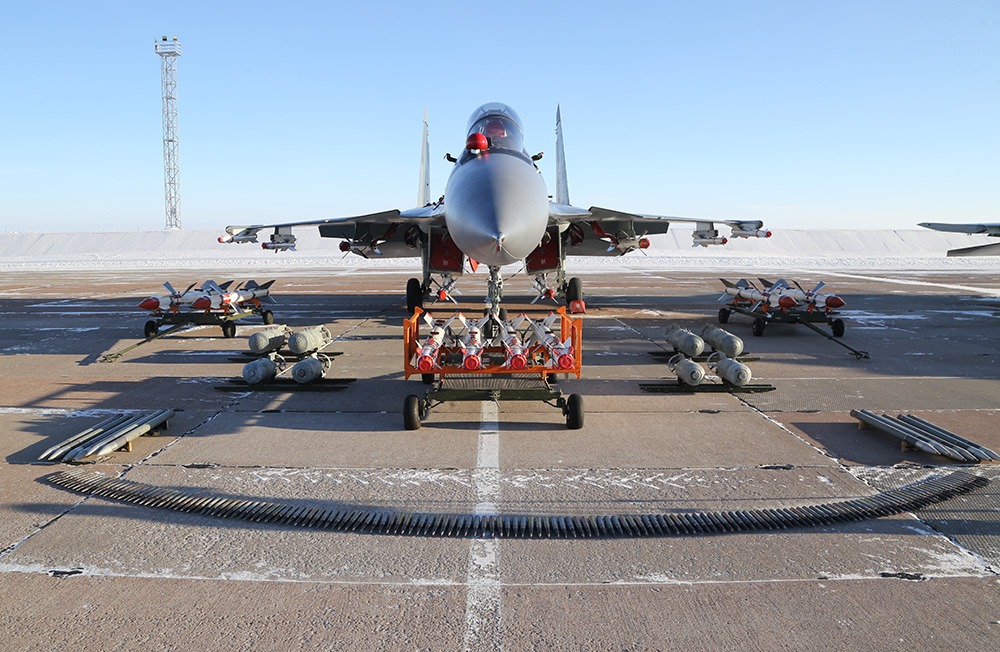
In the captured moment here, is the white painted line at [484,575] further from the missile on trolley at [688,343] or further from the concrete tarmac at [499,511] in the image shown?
the missile on trolley at [688,343]

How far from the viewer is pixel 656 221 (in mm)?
17188

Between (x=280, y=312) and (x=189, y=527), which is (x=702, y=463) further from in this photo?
(x=280, y=312)

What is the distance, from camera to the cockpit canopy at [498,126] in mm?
10922

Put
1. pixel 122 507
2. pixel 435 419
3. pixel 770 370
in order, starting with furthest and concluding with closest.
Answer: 1. pixel 770 370
2. pixel 435 419
3. pixel 122 507

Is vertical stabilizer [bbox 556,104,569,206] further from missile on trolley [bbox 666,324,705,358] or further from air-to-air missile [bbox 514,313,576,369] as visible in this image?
air-to-air missile [bbox 514,313,576,369]

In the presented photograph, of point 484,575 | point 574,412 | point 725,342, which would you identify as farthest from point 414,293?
point 484,575

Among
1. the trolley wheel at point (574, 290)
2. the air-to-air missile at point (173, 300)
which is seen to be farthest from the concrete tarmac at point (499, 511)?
the trolley wheel at point (574, 290)

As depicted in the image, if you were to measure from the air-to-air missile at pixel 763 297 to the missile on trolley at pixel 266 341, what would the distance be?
10.0 m

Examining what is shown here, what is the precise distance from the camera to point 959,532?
15.4ft

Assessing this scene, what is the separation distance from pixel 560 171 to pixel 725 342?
13239 millimetres

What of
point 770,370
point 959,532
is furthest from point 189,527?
point 770,370

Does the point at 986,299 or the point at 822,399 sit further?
the point at 986,299

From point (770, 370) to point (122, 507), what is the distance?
369 inches

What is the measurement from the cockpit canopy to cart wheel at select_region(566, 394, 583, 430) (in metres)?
5.05
